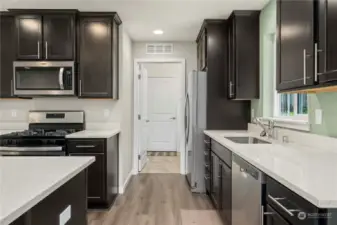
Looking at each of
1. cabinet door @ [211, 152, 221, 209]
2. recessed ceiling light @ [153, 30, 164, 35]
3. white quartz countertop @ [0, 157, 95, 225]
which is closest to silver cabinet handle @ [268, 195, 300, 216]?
white quartz countertop @ [0, 157, 95, 225]

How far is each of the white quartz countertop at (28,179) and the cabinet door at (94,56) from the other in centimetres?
240

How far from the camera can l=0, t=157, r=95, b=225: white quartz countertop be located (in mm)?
1121

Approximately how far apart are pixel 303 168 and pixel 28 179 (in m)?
1.38

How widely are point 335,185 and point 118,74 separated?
Result: 3823 millimetres

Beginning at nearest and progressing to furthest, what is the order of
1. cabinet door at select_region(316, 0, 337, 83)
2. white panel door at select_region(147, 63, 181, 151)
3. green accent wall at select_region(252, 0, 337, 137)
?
cabinet door at select_region(316, 0, 337, 83) → green accent wall at select_region(252, 0, 337, 137) → white panel door at select_region(147, 63, 181, 151)

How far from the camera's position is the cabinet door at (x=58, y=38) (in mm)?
4367

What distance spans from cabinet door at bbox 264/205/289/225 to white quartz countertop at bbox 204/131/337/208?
0.64ft

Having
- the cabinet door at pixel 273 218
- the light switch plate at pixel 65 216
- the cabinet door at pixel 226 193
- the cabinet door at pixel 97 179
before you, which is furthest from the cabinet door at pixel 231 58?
Answer: the light switch plate at pixel 65 216

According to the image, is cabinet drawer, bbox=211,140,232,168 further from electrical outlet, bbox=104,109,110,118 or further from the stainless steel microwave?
the stainless steel microwave

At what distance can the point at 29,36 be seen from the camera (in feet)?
14.4

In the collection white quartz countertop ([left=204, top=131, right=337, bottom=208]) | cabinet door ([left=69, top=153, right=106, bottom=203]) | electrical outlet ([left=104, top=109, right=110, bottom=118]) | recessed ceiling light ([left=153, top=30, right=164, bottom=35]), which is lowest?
cabinet door ([left=69, top=153, right=106, bottom=203])

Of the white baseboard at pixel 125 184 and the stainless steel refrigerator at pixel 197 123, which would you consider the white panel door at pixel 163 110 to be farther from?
the stainless steel refrigerator at pixel 197 123

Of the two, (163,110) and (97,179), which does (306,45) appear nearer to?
(97,179)

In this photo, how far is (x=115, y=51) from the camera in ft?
15.4
